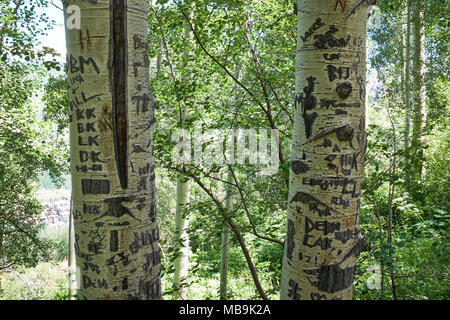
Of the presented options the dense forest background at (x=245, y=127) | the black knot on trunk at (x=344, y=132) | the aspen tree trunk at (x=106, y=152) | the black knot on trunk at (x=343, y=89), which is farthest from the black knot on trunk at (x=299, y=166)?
the dense forest background at (x=245, y=127)

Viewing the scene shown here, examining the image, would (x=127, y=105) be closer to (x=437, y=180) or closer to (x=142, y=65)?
(x=142, y=65)

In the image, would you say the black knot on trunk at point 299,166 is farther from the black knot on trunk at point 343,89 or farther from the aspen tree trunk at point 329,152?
the black knot on trunk at point 343,89

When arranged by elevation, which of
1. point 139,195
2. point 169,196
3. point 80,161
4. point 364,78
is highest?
point 364,78

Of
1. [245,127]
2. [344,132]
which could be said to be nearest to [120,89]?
[344,132]

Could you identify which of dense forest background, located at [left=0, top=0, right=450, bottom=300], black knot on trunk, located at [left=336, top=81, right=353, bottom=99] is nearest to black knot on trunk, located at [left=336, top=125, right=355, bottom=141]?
black knot on trunk, located at [left=336, top=81, right=353, bottom=99]

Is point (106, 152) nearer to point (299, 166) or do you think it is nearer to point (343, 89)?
point (299, 166)

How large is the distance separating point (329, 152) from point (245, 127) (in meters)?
1.99

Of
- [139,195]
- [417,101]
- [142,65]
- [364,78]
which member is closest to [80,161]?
[139,195]

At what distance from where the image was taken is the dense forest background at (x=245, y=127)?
8.59 ft

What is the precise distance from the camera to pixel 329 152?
1.19 m

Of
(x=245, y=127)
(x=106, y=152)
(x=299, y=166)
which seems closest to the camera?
(x=106, y=152)

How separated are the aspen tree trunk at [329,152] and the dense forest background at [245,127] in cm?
83
